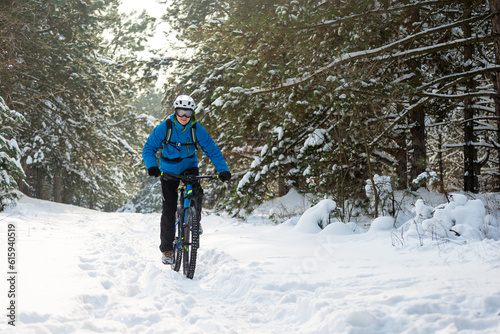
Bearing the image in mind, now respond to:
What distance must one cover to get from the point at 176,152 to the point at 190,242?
3.93 ft

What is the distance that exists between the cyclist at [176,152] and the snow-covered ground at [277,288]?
765mm

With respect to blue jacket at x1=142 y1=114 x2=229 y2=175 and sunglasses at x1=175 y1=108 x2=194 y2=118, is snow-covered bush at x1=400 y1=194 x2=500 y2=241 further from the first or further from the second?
sunglasses at x1=175 y1=108 x2=194 y2=118

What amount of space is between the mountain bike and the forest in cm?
362

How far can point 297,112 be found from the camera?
32.7 feet

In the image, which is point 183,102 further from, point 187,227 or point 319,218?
point 319,218

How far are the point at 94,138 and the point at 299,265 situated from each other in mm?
17765

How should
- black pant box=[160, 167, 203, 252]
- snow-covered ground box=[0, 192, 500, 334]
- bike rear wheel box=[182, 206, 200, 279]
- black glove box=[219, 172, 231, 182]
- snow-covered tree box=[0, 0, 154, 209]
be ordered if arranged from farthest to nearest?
1. snow-covered tree box=[0, 0, 154, 209]
2. black pant box=[160, 167, 203, 252]
3. black glove box=[219, 172, 231, 182]
4. bike rear wheel box=[182, 206, 200, 279]
5. snow-covered ground box=[0, 192, 500, 334]

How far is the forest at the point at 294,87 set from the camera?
324 inches

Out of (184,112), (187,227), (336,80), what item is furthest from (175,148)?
(336,80)

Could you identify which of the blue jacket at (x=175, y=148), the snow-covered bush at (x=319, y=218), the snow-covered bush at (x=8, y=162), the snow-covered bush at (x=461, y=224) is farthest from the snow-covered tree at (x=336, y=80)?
the snow-covered bush at (x=8, y=162)

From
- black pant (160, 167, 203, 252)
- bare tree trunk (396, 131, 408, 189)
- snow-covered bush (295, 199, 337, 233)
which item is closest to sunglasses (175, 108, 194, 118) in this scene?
black pant (160, 167, 203, 252)

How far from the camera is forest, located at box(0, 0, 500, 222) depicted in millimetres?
8227

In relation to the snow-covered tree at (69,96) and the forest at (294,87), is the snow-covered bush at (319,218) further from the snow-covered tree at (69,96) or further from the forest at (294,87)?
the snow-covered tree at (69,96)

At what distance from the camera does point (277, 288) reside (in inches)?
160
